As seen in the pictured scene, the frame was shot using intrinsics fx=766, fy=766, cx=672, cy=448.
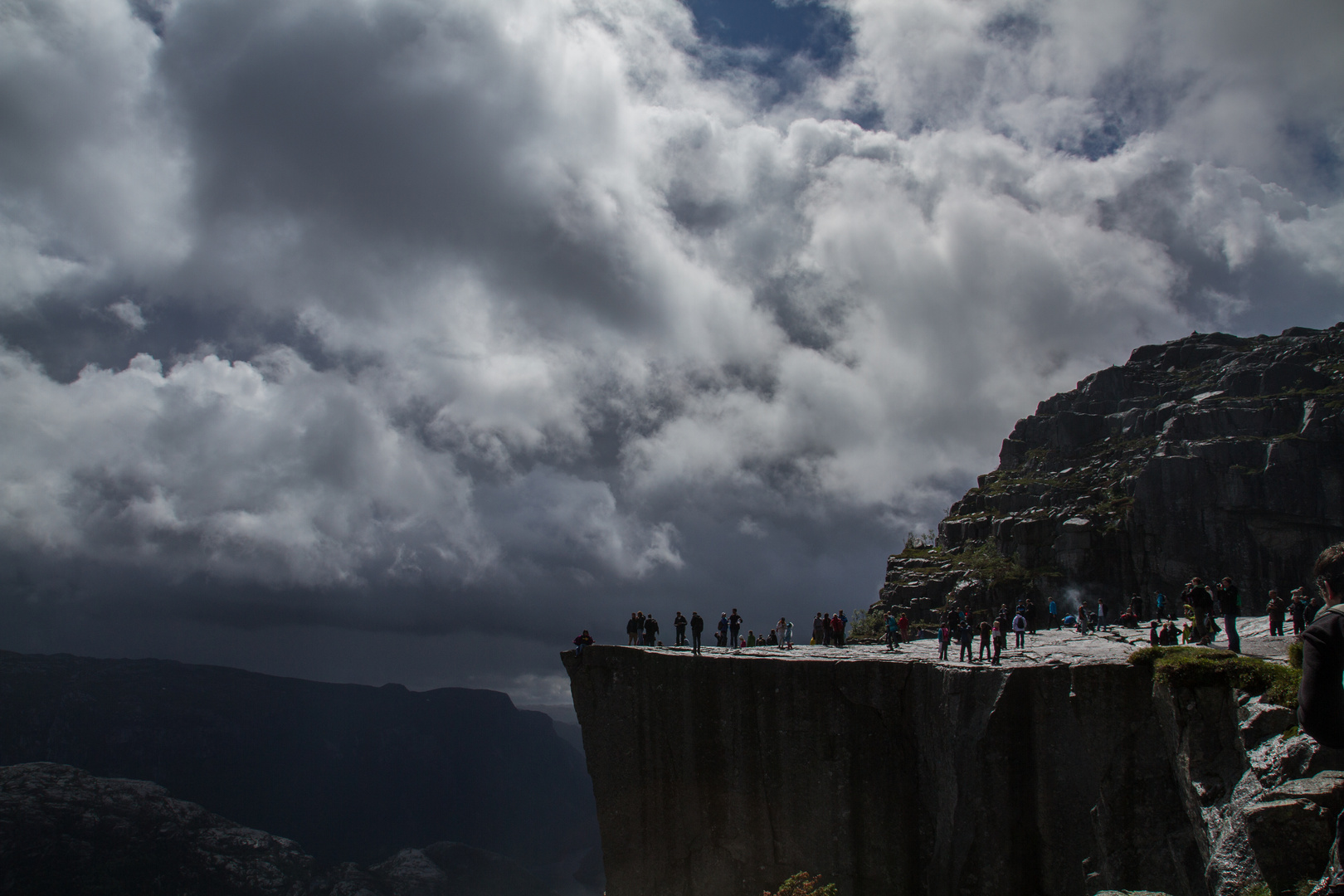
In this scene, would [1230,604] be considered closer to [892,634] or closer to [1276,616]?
[1276,616]

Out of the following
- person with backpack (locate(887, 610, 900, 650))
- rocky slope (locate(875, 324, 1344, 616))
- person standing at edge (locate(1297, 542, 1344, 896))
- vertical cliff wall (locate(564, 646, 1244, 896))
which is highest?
rocky slope (locate(875, 324, 1344, 616))

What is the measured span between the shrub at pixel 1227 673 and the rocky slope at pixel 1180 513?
6704 centimetres

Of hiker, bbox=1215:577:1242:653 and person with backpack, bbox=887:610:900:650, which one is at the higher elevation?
hiker, bbox=1215:577:1242:653

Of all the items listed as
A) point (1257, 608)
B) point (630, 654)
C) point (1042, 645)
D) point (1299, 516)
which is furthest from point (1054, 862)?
point (1299, 516)

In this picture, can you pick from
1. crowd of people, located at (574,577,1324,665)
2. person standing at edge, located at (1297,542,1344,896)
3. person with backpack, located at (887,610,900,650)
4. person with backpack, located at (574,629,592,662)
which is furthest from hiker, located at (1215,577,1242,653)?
person with backpack, located at (574,629,592,662)

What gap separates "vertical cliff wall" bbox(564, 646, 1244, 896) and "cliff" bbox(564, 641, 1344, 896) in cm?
9

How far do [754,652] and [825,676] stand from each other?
685 centimetres

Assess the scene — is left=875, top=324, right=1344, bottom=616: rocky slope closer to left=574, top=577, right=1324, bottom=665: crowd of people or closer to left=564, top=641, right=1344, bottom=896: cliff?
left=574, top=577, right=1324, bottom=665: crowd of people

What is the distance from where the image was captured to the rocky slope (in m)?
102

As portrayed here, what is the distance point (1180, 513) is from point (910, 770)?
271ft

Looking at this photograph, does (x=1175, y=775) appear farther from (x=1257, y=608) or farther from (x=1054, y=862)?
(x=1257, y=608)

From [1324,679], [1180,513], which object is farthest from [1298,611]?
[1180,513]

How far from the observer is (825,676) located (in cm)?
4759

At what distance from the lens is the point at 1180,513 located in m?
105
